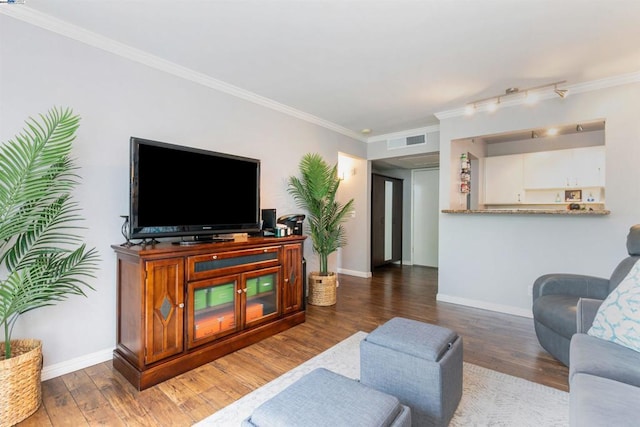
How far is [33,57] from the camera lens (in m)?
1.96

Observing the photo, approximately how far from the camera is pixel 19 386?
1593 mm

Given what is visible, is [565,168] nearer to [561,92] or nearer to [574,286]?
[561,92]

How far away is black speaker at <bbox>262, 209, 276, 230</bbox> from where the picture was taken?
126 inches

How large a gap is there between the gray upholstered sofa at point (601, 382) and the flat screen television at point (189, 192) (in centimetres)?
239

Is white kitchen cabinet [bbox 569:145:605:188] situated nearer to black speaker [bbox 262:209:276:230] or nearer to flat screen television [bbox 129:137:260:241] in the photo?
black speaker [bbox 262:209:276:230]

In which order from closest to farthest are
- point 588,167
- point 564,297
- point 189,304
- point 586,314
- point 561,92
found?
point 586,314
point 189,304
point 564,297
point 561,92
point 588,167

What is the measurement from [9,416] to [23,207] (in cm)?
112

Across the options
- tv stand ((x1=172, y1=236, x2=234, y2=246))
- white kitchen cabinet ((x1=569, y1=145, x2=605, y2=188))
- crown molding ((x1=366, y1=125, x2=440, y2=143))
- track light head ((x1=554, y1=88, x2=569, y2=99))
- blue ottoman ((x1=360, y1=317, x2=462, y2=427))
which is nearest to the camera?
blue ottoman ((x1=360, y1=317, x2=462, y2=427))

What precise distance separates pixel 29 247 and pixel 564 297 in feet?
12.4

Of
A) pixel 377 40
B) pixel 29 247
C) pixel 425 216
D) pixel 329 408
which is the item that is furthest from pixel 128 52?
pixel 425 216

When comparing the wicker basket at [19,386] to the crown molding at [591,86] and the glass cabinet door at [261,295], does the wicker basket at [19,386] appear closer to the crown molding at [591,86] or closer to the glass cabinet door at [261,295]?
the glass cabinet door at [261,295]

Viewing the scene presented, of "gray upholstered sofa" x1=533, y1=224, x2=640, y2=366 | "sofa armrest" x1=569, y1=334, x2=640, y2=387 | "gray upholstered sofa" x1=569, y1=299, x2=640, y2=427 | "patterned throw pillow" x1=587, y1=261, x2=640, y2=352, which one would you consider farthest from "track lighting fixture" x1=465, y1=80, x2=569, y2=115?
"sofa armrest" x1=569, y1=334, x2=640, y2=387

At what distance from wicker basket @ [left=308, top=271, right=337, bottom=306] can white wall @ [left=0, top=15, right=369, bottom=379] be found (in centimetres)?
191

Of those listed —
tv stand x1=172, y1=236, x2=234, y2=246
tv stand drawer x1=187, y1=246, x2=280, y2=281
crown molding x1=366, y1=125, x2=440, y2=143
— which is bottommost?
tv stand drawer x1=187, y1=246, x2=280, y2=281
